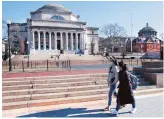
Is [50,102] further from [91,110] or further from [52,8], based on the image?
[52,8]

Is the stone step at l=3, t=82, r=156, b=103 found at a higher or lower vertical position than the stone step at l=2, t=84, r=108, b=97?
lower

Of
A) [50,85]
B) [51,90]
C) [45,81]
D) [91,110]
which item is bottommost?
[91,110]

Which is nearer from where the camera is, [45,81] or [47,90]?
[47,90]

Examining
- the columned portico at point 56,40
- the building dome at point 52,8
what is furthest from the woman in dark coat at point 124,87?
Result: the building dome at point 52,8

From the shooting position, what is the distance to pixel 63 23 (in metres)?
91.5

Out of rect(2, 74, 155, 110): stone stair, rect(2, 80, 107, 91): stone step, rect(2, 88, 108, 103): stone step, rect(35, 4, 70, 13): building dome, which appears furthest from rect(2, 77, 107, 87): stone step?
rect(35, 4, 70, 13): building dome

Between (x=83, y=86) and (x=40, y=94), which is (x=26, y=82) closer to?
(x=40, y=94)

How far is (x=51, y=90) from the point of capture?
9.85 m

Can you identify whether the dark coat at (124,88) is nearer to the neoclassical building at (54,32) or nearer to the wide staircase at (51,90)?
the wide staircase at (51,90)

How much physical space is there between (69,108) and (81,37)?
87743 mm

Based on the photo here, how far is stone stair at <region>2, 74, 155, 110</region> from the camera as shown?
8.72 meters

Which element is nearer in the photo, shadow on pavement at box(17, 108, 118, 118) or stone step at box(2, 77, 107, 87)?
shadow on pavement at box(17, 108, 118, 118)

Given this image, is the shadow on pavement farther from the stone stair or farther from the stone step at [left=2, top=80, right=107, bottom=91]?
the stone step at [left=2, top=80, right=107, bottom=91]

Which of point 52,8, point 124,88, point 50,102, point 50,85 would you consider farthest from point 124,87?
point 52,8
